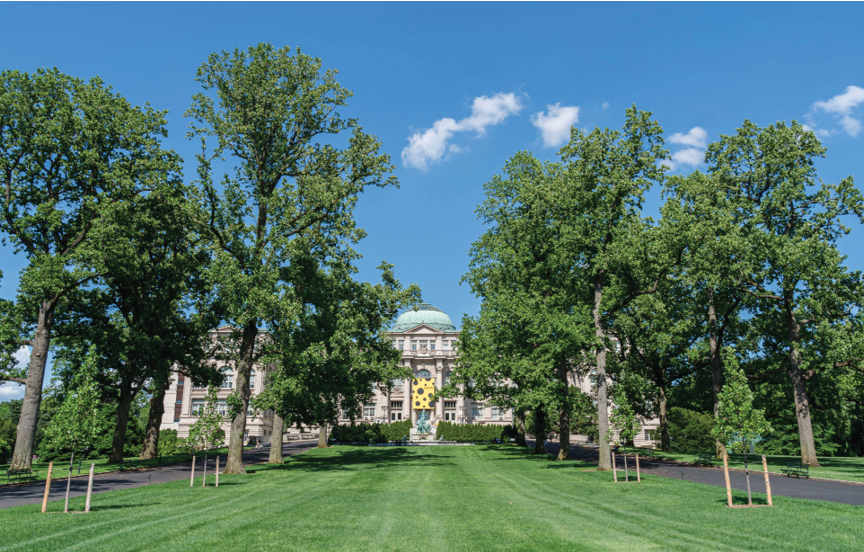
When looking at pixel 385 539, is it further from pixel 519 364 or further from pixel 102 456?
pixel 102 456

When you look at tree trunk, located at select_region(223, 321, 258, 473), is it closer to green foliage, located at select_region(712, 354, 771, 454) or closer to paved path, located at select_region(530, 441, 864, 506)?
paved path, located at select_region(530, 441, 864, 506)

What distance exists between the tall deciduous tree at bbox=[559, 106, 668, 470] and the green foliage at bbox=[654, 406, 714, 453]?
1140 inches

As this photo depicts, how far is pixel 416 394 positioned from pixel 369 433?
17.1m

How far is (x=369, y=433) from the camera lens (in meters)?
62.1

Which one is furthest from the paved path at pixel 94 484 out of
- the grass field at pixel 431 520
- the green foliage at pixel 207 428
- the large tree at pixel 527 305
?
the large tree at pixel 527 305

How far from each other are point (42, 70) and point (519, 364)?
28.5m

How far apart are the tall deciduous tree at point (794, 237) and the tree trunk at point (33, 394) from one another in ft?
117

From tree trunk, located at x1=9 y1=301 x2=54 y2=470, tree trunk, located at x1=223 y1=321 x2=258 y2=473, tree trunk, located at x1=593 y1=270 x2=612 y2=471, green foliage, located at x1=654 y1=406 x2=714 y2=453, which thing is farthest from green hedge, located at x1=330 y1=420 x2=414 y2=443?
tree trunk, located at x1=593 y1=270 x2=612 y2=471

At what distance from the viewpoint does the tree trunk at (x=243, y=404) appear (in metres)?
24.8

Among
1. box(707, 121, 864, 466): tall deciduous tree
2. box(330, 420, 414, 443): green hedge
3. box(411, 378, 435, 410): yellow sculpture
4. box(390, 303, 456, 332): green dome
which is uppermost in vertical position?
box(390, 303, 456, 332): green dome

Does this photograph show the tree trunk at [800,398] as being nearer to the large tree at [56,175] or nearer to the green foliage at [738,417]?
the green foliage at [738,417]

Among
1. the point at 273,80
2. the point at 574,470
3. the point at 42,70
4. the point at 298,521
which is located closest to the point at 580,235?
the point at 574,470

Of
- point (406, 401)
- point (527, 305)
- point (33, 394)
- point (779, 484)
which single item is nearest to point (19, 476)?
point (33, 394)

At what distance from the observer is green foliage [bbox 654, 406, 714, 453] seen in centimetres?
5212
